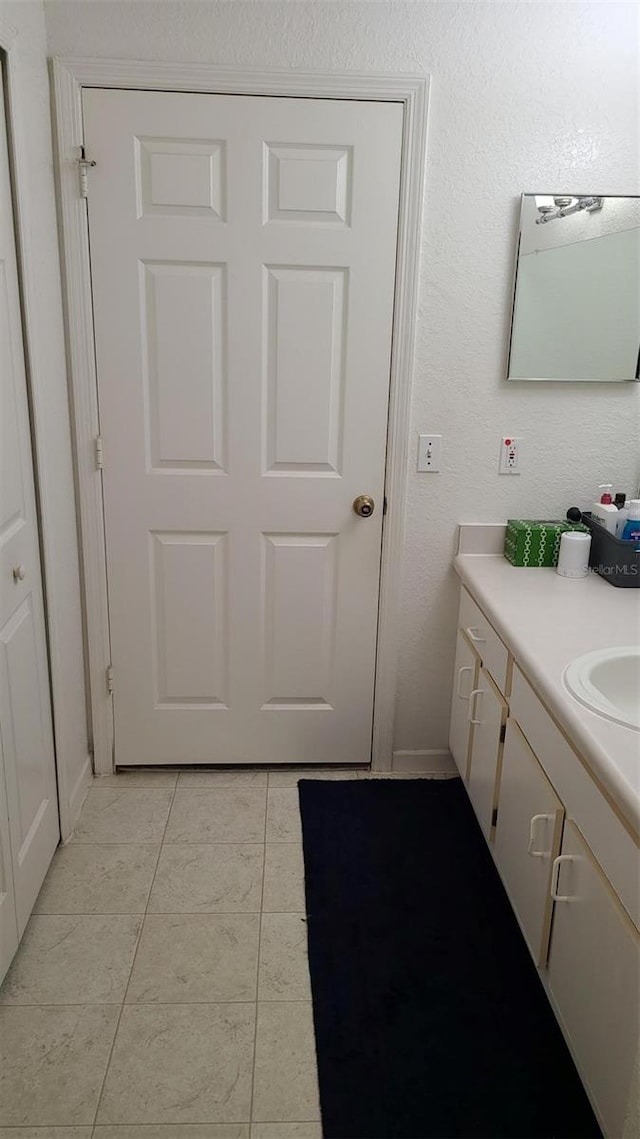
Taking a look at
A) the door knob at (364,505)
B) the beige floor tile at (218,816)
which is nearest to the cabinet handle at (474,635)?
the door knob at (364,505)

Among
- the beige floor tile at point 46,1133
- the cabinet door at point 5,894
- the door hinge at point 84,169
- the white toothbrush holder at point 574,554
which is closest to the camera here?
the beige floor tile at point 46,1133

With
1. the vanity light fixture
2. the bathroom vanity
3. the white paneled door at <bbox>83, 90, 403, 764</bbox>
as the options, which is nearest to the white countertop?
the bathroom vanity

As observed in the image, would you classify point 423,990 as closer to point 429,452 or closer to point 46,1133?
point 46,1133

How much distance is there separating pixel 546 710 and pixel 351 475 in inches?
41.0

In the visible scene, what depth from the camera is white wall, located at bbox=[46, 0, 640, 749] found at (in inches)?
86.4

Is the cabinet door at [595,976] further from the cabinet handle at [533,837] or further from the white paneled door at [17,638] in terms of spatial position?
the white paneled door at [17,638]

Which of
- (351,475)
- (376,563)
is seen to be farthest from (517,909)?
(351,475)

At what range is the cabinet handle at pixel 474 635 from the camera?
231 centimetres

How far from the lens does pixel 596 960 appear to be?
1471mm

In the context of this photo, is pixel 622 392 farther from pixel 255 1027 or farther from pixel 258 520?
pixel 255 1027

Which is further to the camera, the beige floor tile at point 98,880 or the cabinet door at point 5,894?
the beige floor tile at point 98,880

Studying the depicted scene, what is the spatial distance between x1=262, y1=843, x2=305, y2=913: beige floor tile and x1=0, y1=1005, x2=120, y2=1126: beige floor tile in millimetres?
497

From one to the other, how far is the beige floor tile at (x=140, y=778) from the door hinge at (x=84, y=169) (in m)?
1.77

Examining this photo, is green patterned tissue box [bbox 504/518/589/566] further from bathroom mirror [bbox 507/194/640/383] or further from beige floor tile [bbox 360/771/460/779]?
beige floor tile [bbox 360/771/460/779]
